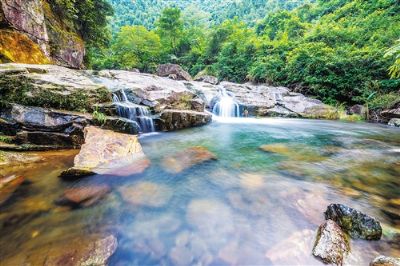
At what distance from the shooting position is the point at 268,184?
150 inches

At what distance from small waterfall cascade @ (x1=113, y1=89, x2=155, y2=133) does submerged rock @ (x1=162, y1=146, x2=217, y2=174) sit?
2540mm

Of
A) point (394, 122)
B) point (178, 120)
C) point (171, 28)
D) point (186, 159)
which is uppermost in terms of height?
point (171, 28)

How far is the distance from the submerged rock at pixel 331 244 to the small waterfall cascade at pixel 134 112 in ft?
21.2

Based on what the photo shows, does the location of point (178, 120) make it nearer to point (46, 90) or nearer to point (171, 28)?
point (46, 90)

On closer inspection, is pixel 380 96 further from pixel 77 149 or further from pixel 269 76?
pixel 77 149

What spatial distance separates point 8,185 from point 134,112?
4.42m

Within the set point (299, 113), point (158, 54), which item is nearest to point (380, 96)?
point (299, 113)

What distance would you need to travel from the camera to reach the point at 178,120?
857 cm

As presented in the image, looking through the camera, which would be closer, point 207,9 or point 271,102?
point 271,102

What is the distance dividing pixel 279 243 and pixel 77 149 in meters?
5.14

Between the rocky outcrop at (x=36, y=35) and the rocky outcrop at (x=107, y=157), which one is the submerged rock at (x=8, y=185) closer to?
the rocky outcrop at (x=107, y=157)

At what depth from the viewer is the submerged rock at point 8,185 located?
3258 mm

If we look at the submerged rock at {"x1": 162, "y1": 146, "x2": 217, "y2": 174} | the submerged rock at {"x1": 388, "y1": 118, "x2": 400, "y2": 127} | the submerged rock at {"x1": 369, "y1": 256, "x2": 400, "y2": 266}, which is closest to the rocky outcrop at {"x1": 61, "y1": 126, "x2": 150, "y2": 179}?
the submerged rock at {"x1": 162, "y1": 146, "x2": 217, "y2": 174}

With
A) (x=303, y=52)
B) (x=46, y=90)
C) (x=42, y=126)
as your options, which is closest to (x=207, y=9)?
(x=303, y=52)
